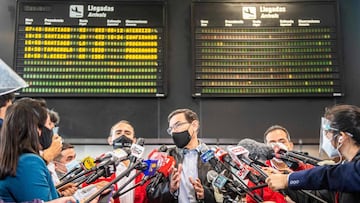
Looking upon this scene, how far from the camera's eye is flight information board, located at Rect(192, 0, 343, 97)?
4.71m

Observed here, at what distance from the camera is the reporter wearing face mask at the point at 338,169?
2.23 m

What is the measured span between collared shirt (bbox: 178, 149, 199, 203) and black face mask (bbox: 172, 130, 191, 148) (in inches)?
2.5

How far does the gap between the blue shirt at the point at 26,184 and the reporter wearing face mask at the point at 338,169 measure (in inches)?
47.7

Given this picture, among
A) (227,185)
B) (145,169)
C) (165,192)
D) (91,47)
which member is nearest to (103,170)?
(145,169)

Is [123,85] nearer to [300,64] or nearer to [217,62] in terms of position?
[217,62]

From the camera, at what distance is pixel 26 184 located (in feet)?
6.42

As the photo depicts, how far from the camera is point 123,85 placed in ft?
15.4

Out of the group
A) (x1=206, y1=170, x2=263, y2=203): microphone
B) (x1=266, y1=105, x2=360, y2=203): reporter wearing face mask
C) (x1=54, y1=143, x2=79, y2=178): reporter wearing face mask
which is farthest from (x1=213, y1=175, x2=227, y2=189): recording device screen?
(x1=54, y1=143, x2=79, y2=178): reporter wearing face mask

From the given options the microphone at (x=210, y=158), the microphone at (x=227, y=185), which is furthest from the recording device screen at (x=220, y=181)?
the microphone at (x=210, y=158)

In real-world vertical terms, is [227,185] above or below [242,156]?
below

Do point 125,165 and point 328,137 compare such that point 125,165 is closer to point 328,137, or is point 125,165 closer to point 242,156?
point 242,156

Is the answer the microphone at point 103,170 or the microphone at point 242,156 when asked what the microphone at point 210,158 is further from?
the microphone at point 103,170

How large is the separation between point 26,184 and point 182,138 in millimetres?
1729

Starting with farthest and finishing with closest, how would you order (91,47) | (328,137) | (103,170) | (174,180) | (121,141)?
(91,47) < (121,141) < (174,180) < (328,137) < (103,170)
